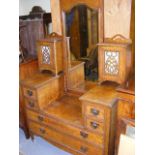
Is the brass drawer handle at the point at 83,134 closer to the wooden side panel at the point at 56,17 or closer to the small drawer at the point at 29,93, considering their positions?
the small drawer at the point at 29,93

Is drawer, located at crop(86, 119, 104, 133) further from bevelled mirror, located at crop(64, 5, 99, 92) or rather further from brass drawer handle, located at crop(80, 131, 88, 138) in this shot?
bevelled mirror, located at crop(64, 5, 99, 92)

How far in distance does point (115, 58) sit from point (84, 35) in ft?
1.41

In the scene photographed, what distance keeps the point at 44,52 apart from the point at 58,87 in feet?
1.38

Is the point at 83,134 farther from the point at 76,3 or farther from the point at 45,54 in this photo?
the point at 76,3

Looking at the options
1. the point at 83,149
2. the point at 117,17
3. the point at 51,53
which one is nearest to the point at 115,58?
the point at 117,17

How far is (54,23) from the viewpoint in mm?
2168

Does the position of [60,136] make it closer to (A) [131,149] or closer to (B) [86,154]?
(B) [86,154]

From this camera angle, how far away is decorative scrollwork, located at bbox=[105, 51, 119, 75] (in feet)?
5.76

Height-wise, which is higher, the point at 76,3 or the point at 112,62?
the point at 76,3

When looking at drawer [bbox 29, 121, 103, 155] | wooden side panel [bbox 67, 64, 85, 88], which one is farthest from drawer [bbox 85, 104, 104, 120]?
wooden side panel [bbox 67, 64, 85, 88]

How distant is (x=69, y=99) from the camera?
224 cm

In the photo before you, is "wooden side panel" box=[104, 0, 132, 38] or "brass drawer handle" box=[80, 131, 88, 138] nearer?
"wooden side panel" box=[104, 0, 132, 38]
